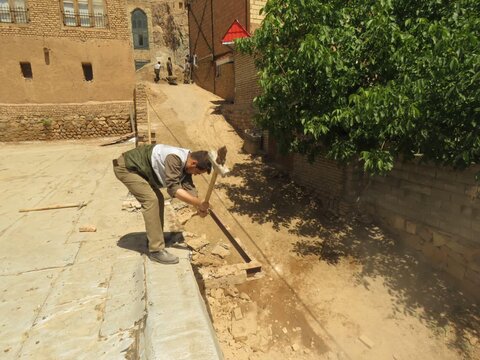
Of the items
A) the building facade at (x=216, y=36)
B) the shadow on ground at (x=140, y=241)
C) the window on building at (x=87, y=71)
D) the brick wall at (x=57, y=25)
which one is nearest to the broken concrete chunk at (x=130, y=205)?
the shadow on ground at (x=140, y=241)

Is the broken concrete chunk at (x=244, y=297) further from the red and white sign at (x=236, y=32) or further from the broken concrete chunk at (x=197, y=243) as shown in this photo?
the red and white sign at (x=236, y=32)

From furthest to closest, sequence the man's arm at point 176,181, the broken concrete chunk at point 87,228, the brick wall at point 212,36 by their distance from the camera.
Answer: the brick wall at point 212,36, the broken concrete chunk at point 87,228, the man's arm at point 176,181

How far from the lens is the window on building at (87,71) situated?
15014 millimetres

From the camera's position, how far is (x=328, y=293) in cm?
489

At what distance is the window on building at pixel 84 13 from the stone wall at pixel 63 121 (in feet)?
13.0

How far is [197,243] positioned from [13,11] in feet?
49.5

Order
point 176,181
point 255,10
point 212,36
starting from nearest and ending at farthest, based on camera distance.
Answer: point 176,181, point 255,10, point 212,36

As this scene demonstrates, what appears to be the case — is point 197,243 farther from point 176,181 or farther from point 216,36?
point 216,36

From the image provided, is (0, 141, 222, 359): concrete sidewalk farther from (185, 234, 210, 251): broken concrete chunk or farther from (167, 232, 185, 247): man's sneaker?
(185, 234, 210, 251): broken concrete chunk

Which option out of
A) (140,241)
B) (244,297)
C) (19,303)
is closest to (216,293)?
(244,297)

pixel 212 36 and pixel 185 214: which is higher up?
pixel 212 36

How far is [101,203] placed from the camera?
18.6ft

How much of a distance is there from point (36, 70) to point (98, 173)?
31.3 ft

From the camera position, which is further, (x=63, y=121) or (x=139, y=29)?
(x=139, y=29)
